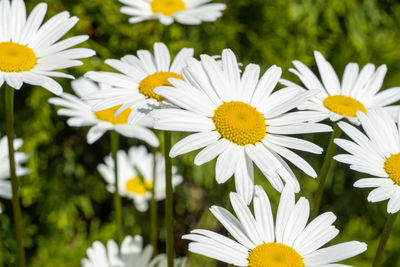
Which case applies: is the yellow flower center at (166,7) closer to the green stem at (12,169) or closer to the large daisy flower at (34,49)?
the large daisy flower at (34,49)

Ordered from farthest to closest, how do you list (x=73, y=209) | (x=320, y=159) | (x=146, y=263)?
(x=320, y=159), (x=73, y=209), (x=146, y=263)

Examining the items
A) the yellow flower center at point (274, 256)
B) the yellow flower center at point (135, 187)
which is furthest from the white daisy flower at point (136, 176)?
the yellow flower center at point (274, 256)

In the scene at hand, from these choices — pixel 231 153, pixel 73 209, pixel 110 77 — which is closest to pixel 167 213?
pixel 231 153

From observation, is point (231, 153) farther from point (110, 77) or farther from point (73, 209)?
point (73, 209)

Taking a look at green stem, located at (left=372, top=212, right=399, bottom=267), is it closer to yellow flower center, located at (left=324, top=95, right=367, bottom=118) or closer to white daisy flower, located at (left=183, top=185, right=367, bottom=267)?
white daisy flower, located at (left=183, top=185, right=367, bottom=267)

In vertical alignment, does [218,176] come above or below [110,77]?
below

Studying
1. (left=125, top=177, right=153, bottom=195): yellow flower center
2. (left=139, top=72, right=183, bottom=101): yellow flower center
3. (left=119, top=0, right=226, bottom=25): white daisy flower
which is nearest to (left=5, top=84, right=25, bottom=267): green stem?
(left=139, top=72, right=183, bottom=101): yellow flower center
